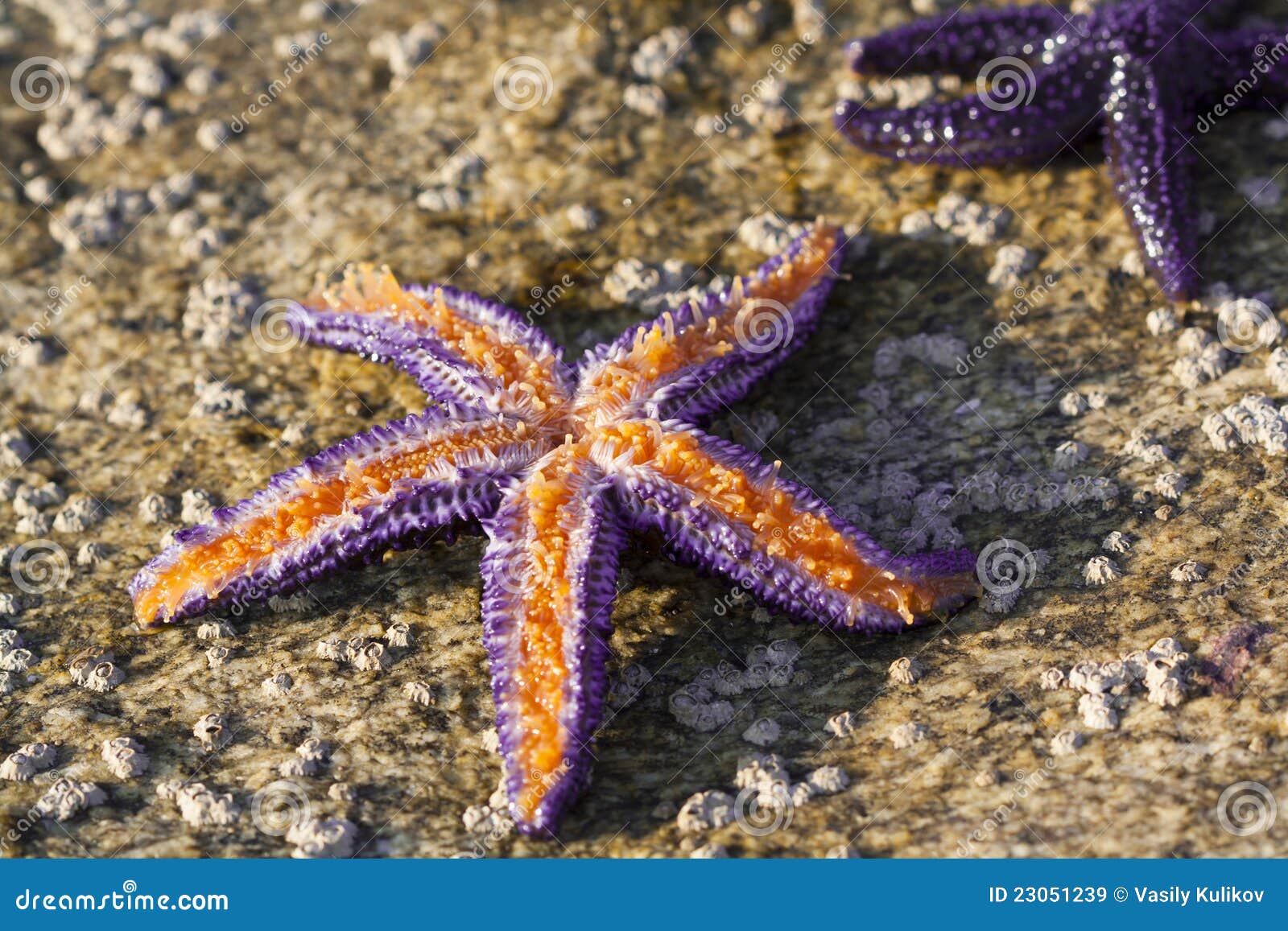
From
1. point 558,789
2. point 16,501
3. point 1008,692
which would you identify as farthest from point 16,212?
point 1008,692

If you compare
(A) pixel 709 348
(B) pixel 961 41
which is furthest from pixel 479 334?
(B) pixel 961 41

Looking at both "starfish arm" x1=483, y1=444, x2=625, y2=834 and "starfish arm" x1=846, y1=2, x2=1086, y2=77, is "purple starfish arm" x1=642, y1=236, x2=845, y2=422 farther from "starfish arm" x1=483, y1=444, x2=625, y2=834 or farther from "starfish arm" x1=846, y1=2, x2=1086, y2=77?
"starfish arm" x1=846, y1=2, x2=1086, y2=77

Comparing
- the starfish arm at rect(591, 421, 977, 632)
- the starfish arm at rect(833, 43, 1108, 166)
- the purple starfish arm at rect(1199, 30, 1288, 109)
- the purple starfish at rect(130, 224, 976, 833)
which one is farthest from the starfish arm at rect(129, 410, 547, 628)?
the purple starfish arm at rect(1199, 30, 1288, 109)

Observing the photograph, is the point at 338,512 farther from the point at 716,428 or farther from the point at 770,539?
the point at 716,428

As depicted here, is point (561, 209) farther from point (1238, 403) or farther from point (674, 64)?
point (1238, 403)

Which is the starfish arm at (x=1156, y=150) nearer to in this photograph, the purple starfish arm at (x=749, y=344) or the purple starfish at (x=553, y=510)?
the purple starfish arm at (x=749, y=344)

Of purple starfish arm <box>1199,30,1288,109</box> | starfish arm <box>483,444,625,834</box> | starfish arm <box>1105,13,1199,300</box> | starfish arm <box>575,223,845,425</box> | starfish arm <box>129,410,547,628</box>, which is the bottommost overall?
starfish arm <box>483,444,625,834</box>
